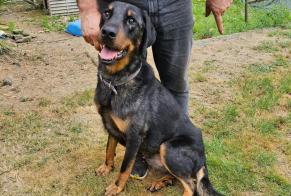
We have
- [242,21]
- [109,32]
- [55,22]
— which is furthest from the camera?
[55,22]

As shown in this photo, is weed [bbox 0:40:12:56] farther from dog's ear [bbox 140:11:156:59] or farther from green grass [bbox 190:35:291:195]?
dog's ear [bbox 140:11:156:59]

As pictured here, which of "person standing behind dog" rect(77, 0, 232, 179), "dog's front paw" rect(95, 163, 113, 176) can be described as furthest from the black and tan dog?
"dog's front paw" rect(95, 163, 113, 176)

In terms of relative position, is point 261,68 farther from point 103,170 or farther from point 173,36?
point 103,170

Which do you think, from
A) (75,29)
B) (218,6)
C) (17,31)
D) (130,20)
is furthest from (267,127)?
(17,31)

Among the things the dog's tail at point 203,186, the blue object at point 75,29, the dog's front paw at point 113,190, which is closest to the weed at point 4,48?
the blue object at point 75,29

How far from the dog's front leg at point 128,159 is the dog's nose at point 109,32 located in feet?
2.67

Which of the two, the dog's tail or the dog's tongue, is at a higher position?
the dog's tongue

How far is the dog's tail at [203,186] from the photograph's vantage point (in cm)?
346

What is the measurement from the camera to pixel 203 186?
11.5ft

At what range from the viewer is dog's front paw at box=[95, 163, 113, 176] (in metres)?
3.94

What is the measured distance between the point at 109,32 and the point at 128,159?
1.06 meters

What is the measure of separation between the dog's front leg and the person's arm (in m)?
0.78

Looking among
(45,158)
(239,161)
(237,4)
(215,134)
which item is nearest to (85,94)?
(45,158)

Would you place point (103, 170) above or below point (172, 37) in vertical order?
below
